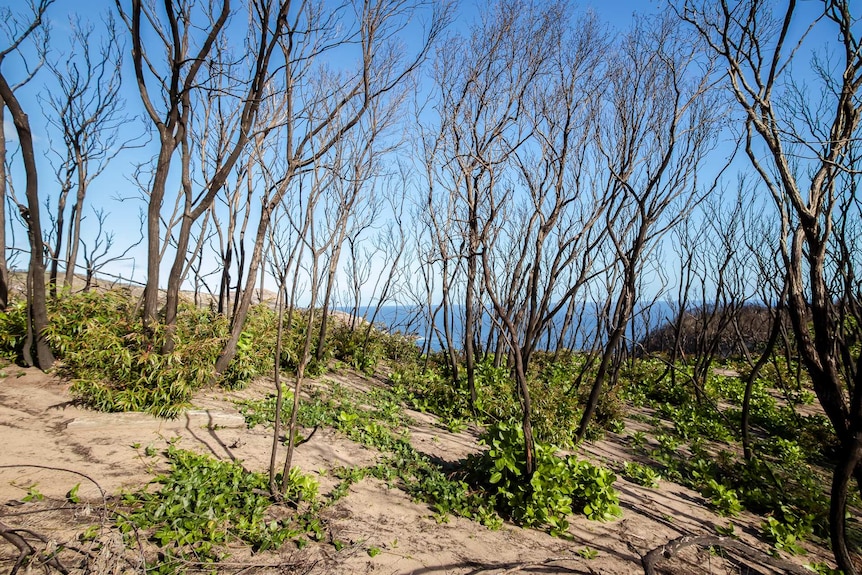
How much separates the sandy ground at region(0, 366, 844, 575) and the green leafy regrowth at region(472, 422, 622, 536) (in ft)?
0.44

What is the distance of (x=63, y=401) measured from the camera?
436 centimetres

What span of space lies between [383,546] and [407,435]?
2346 millimetres

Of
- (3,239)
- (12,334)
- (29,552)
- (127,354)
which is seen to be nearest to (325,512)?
(29,552)

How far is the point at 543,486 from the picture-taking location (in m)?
3.61

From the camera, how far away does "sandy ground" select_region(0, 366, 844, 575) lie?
2635mm

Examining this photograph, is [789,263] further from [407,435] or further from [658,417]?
[658,417]

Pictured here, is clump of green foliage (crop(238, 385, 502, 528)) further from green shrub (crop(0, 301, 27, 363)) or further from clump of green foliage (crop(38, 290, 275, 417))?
green shrub (crop(0, 301, 27, 363))

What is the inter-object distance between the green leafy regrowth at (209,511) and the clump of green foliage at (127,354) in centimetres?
138

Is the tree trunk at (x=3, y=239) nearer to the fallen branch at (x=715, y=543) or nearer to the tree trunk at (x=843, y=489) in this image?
the fallen branch at (x=715, y=543)

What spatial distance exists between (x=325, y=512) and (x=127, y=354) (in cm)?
282

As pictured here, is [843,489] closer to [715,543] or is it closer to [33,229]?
[715,543]

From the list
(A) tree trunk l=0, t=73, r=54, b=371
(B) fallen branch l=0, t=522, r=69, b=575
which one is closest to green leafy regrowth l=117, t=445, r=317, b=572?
(B) fallen branch l=0, t=522, r=69, b=575

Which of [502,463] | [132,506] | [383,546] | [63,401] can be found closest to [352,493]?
[383,546]

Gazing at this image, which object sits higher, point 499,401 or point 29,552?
point 499,401
